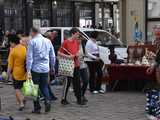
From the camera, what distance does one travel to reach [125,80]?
14.7 meters

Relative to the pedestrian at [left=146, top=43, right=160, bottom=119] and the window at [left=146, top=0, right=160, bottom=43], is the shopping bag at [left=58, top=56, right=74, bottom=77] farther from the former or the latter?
the window at [left=146, top=0, right=160, bottom=43]

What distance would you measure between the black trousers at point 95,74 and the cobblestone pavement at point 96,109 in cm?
36

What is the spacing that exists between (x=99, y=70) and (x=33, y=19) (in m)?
22.9

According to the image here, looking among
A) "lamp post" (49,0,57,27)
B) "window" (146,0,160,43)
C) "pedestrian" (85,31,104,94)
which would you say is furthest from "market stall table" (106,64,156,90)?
"lamp post" (49,0,57,27)

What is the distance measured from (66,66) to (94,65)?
253 cm

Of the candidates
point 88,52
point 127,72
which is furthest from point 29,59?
point 127,72

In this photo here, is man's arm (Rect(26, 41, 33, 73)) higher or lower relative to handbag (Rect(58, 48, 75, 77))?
higher

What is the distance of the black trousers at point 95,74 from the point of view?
13969mm

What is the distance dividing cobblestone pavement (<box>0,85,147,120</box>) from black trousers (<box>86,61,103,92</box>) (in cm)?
36

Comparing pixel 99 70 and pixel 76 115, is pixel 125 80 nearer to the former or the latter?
pixel 99 70

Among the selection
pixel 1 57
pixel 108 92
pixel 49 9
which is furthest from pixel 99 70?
pixel 49 9

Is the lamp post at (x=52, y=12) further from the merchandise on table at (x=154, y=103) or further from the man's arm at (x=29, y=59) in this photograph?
the merchandise on table at (x=154, y=103)

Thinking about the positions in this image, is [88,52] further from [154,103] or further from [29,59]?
[154,103]

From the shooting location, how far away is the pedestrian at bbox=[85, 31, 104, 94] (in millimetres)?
13773
